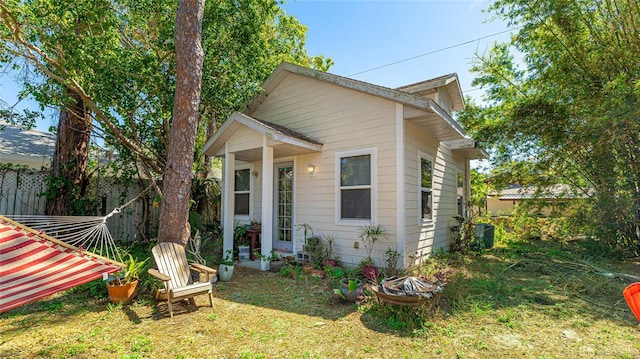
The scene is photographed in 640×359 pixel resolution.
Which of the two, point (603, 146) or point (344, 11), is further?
point (344, 11)

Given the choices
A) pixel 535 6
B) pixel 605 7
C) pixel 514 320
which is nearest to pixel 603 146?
pixel 605 7

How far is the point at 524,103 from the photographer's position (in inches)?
312

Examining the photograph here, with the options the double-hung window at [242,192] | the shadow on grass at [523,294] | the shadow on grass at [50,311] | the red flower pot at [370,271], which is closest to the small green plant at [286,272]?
the red flower pot at [370,271]

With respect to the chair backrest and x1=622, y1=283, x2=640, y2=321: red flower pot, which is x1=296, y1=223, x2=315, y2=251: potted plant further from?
x1=622, y1=283, x2=640, y2=321: red flower pot

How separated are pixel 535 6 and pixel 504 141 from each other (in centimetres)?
338

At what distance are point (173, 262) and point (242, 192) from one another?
13.4 ft

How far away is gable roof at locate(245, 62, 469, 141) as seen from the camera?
538 centimetres

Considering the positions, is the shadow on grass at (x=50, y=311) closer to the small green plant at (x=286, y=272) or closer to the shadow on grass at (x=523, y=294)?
the small green plant at (x=286, y=272)

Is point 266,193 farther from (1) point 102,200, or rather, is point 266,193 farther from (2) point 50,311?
(1) point 102,200

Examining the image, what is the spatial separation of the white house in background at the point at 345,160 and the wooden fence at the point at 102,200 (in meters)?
3.21

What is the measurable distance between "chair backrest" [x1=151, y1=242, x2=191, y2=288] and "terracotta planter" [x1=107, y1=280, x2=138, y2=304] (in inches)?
22.4

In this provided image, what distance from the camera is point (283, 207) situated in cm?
751

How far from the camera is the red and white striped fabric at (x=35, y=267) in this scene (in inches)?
113

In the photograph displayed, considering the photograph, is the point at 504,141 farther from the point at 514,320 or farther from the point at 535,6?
the point at 514,320
